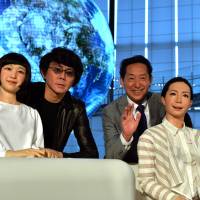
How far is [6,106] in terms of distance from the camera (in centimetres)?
122

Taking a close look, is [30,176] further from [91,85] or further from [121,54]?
[121,54]

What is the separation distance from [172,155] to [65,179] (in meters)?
0.66

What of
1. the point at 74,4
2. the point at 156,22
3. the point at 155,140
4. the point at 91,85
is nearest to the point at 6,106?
the point at 155,140

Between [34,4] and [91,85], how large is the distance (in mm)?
655

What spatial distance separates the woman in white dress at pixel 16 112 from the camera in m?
1.17

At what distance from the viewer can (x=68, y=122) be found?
1442 mm

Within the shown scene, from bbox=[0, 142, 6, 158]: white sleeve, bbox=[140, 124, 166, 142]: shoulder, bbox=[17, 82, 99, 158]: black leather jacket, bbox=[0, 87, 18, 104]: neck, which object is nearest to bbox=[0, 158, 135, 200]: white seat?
bbox=[0, 142, 6, 158]: white sleeve

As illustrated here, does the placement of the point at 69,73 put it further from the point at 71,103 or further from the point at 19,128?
the point at 19,128

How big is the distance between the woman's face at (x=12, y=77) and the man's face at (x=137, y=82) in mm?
437

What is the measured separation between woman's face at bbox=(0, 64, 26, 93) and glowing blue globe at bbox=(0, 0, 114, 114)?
1.46 m

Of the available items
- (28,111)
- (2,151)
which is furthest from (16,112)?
(2,151)

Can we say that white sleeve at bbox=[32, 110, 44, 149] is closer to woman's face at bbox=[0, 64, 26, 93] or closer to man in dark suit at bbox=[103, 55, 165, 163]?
woman's face at bbox=[0, 64, 26, 93]

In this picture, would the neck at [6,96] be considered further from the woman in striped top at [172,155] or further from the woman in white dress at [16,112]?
the woman in striped top at [172,155]

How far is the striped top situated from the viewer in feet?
3.59
